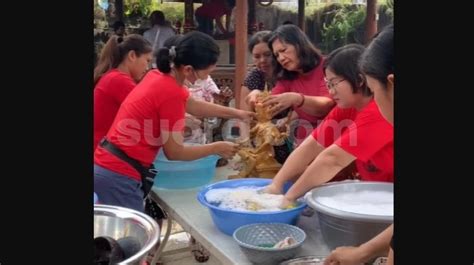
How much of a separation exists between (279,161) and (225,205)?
0.55 meters

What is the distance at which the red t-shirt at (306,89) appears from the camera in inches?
88.5

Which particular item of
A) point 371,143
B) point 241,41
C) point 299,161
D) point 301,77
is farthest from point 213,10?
point 371,143

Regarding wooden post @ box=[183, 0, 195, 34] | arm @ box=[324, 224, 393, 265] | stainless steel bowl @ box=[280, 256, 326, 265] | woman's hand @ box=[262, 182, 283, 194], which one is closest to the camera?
arm @ box=[324, 224, 393, 265]

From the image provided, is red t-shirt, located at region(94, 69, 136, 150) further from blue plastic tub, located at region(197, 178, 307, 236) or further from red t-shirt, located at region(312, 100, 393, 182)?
red t-shirt, located at region(312, 100, 393, 182)

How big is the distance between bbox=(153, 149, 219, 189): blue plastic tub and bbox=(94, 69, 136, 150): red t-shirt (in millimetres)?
393

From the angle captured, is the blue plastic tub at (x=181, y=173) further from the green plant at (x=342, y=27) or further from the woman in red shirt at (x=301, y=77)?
the green plant at (x=342, y=27)

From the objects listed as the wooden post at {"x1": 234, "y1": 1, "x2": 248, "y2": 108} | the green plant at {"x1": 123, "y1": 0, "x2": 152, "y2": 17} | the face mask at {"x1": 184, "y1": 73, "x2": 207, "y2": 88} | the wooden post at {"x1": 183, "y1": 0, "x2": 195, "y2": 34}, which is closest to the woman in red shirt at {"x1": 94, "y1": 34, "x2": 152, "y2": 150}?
the face mask at {"x1": 184, "y1": 73, "x2": 207, "y2": 88}

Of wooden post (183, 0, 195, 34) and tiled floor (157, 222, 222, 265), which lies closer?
tiled floor (157, 222, 222, 265)

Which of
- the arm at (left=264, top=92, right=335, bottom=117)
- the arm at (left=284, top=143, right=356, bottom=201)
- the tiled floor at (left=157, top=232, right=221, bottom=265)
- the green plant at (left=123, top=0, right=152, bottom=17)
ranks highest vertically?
the green plant at (left=123, top=0, right=152, bottom=17)

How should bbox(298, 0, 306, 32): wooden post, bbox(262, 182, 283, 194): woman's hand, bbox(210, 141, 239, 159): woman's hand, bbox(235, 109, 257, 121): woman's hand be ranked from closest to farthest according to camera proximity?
1. bbox(262, 182, 283, 194): woman's hand
2. bbox(210, 141, 239, 159): woman's hand
3. bbox(235, 109, 257, 121): woman's hand
4. bbox(298, 0, 306, 32): wooden post

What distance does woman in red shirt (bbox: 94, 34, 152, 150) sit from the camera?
2.45 meters

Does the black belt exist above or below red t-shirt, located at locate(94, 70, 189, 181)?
below

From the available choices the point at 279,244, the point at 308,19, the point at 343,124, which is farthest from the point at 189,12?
the point at 279,244

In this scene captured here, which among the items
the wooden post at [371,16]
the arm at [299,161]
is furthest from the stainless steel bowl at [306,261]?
the wooden post at [371,16]
